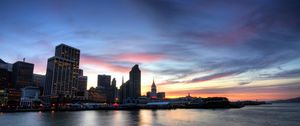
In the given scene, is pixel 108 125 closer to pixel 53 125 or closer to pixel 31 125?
pixel 53 125

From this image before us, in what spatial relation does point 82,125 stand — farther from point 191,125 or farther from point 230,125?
point 230,125

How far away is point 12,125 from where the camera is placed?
280 ft

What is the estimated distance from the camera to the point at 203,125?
285 feet

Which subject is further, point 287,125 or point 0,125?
point 287,125

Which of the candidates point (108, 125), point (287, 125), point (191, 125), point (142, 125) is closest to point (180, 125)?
point (191, 125)

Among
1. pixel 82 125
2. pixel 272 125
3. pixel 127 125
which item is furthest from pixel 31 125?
pixel 272 125

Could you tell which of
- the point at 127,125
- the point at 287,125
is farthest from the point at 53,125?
the point at 287,125

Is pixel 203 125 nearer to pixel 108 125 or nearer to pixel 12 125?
pixel 108 125

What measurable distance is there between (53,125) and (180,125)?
46352 millimetres

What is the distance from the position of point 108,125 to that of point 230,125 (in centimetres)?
4500

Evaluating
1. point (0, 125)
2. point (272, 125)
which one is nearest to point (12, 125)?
point (0, 125)

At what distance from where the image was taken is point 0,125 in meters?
83.9

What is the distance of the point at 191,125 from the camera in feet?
289

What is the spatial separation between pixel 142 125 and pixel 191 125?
18.5 meters
